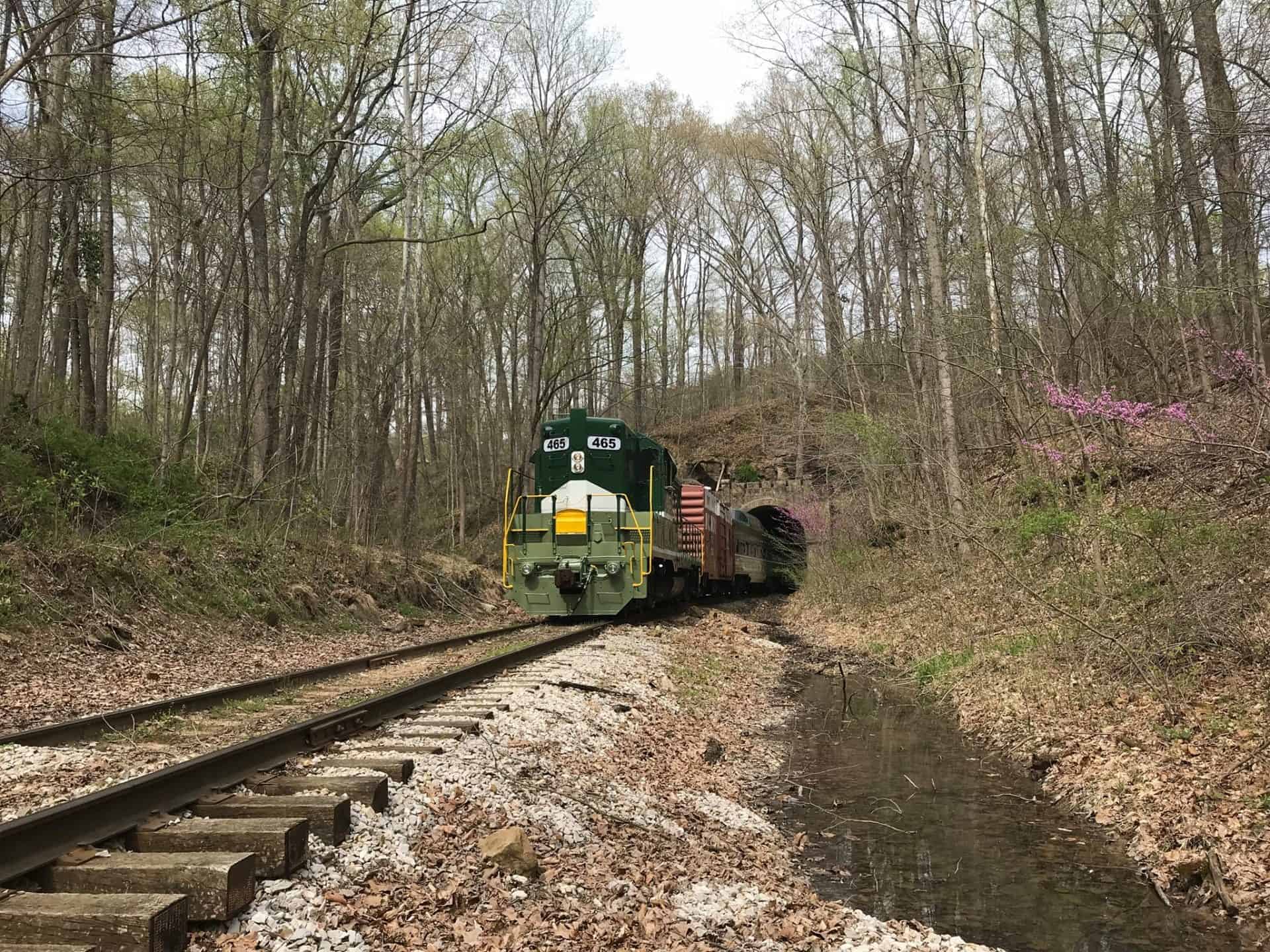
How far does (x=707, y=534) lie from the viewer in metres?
20.0

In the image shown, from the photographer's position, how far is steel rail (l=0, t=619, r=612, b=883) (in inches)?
137

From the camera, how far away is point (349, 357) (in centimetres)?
3041

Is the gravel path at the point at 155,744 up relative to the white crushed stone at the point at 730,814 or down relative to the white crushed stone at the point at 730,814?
up

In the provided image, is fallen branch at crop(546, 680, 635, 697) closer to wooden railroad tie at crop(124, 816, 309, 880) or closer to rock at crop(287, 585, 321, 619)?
wooden railroad tie at crop(124, 816, 309, 880)

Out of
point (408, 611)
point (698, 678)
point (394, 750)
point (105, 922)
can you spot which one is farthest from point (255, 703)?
point (408, 611)

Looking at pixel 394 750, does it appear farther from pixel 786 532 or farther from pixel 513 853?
pixel 786 532

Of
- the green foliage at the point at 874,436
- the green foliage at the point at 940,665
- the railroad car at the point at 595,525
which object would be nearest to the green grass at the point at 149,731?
the railroad car at the point at 595,525

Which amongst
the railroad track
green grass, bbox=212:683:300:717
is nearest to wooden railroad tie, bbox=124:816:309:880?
the railroad track

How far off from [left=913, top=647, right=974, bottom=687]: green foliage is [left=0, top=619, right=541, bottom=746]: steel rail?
22.2 feet

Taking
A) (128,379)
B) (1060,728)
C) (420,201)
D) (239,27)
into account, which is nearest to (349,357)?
(420,201)

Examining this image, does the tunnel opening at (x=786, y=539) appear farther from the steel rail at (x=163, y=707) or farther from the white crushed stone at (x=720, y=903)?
the white crushed stone at (x=720, y=903)

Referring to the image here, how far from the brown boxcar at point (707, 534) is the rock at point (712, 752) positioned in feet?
32.5

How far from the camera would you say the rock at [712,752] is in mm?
7643

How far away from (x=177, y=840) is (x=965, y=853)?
4.51 m
